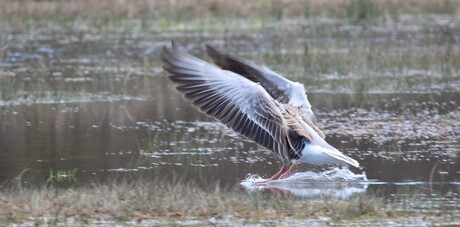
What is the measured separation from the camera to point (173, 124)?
41.0 feet

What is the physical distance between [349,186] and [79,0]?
59.9 feet

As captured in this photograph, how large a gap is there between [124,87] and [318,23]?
9.48 meters

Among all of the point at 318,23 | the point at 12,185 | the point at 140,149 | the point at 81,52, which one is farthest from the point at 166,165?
the point at 318,23

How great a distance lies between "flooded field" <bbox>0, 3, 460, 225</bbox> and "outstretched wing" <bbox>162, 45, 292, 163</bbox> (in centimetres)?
48

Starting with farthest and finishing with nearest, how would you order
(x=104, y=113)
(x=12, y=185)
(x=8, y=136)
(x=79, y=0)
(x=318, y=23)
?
(x=79, y=0), (x=318, y=23), (x=104, y=113), (x=8, y=136), (x=12, y=185)

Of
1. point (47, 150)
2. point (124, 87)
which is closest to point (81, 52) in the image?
point (124, 87)

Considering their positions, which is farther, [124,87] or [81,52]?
[81,52]

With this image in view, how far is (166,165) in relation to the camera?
1006 cm

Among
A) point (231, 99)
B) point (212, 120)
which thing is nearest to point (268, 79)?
point (231, 99)

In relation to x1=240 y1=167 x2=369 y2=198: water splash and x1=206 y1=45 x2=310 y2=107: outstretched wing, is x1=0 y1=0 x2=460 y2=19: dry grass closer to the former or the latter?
x1=206 y1=45 x2=310 y2=107: outstretched wing

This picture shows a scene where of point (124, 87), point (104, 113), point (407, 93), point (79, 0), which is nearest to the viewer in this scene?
point (104, 113)

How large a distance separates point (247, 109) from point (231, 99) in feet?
0.54

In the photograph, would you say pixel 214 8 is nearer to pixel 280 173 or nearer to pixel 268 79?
pixel 268 79

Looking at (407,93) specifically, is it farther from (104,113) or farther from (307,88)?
(104,113)
